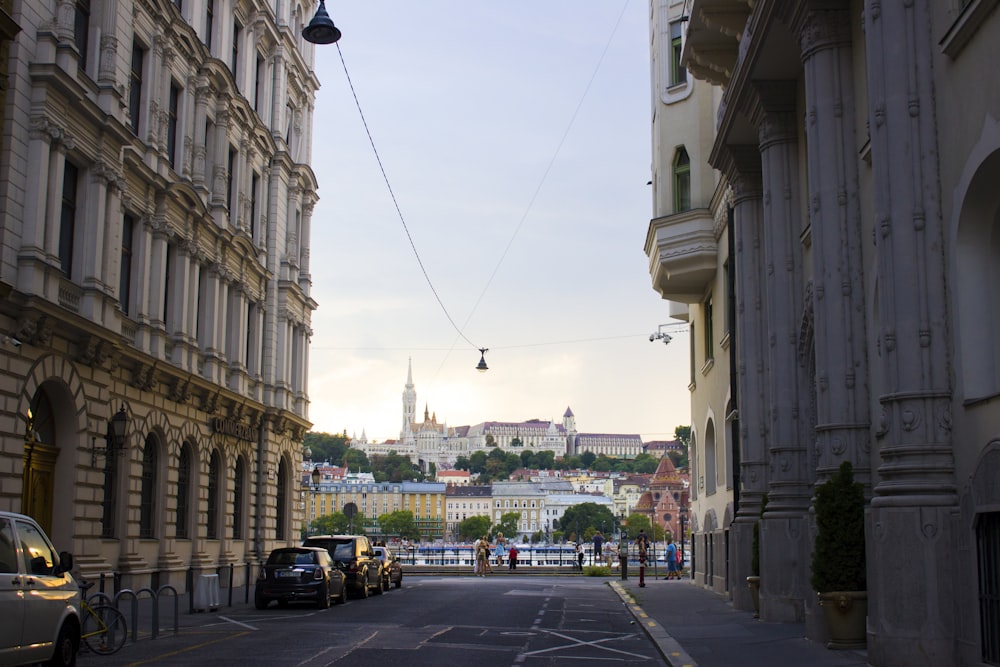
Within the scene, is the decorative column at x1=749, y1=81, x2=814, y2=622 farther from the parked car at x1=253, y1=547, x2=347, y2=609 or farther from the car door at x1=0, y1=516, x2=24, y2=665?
the car door at x1=0, y1=516, x2=24, y2=665

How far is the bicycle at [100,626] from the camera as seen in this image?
1577 centimetres

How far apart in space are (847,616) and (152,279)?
69.0 ft

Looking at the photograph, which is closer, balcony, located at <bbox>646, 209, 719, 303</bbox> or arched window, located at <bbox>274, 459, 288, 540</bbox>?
balcony, located at <bbox>646, 209, 719, 303</bbox>

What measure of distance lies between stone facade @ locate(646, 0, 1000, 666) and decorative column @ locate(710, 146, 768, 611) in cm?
5

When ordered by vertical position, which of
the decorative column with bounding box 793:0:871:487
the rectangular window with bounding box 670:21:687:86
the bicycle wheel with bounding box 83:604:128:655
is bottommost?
the bicycle wheel with bounding box 83:604:128:655

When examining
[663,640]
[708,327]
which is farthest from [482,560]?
[663,640]

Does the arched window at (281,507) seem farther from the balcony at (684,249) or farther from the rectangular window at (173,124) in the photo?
the balcony at (684,249)

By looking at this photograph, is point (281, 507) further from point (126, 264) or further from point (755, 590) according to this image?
point (755, 590)

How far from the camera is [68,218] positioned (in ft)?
82.5

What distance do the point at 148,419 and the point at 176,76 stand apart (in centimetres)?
960

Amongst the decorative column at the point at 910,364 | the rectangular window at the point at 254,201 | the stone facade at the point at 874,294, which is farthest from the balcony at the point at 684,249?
the decorative column at the point at 910,364

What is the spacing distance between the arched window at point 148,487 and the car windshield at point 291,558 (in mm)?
4923

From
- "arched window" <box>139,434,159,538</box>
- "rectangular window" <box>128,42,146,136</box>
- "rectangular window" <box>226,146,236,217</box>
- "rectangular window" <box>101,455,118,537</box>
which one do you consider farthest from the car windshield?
"rectangular window" <box>226,146,236,217</box>

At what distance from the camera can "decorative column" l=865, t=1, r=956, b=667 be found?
12.7 meters
